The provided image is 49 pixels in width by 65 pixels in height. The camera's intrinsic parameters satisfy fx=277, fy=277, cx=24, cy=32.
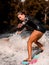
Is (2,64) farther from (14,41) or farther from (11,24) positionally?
(11,24)

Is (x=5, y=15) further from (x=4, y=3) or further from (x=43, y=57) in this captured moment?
(x=43, y=57)

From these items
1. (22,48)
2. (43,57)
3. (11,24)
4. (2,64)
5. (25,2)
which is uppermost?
(25,2)

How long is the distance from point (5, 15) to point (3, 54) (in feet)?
42.8

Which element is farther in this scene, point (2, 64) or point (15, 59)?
point (15, 59)

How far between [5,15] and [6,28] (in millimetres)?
1171

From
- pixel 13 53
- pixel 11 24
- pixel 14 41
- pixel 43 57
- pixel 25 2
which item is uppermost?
pixel 25 2

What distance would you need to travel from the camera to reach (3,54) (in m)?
10.3

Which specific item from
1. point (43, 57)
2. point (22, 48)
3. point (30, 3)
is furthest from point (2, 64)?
point (30, 3)

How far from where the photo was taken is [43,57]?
7465 mm

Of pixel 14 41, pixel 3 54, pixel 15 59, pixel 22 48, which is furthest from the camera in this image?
pixel 14 41

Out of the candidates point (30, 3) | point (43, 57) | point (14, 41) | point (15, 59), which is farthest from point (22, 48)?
point (30, 3)

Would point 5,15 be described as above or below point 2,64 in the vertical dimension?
above

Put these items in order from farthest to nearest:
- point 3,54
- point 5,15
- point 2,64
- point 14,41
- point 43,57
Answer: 1. point 5,15
2. point 14,41
3. point 3,54
4. point 2,64
5. point 43,57

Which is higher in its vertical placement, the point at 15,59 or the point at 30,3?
the point at 30,3
